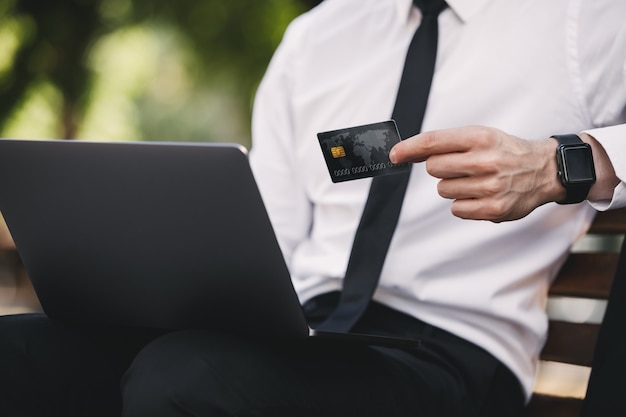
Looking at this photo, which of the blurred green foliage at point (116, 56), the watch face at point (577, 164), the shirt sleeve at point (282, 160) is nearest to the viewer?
the watch face at point (577, 164)

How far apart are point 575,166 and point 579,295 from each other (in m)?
0.44

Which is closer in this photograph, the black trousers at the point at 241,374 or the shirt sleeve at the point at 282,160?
the black trousers at the point at 241,374

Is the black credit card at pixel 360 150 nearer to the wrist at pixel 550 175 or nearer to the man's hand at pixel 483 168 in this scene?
the man's hand at pixel 483 168

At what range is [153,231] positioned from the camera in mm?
1165

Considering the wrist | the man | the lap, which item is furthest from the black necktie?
the wrist

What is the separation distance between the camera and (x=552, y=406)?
1625mm

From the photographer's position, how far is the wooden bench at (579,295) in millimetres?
1624

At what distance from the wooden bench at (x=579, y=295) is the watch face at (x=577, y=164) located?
0.39 meters

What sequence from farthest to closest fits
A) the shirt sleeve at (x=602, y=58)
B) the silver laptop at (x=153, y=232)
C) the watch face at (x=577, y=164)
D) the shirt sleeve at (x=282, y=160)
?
1. the shirt sleeve at (x=282, y=160)
2. the shirt sleeve at (x=602, y=58)
3. the watch face at (x=577, y=164)
4. the silver laptop at (x=153, y=232)

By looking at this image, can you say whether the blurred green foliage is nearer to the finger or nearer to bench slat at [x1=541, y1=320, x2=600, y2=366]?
bench slat at [x1=541, y1=320, x2=600, y2=366]

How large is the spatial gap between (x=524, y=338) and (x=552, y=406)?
16 cm

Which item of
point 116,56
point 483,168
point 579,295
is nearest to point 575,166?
point 483,168

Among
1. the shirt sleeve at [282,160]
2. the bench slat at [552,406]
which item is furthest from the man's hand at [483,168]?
the shirt sleeve at [282,160]

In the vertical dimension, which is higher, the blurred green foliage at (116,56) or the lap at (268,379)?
the blurred green foliage at (116,56)
